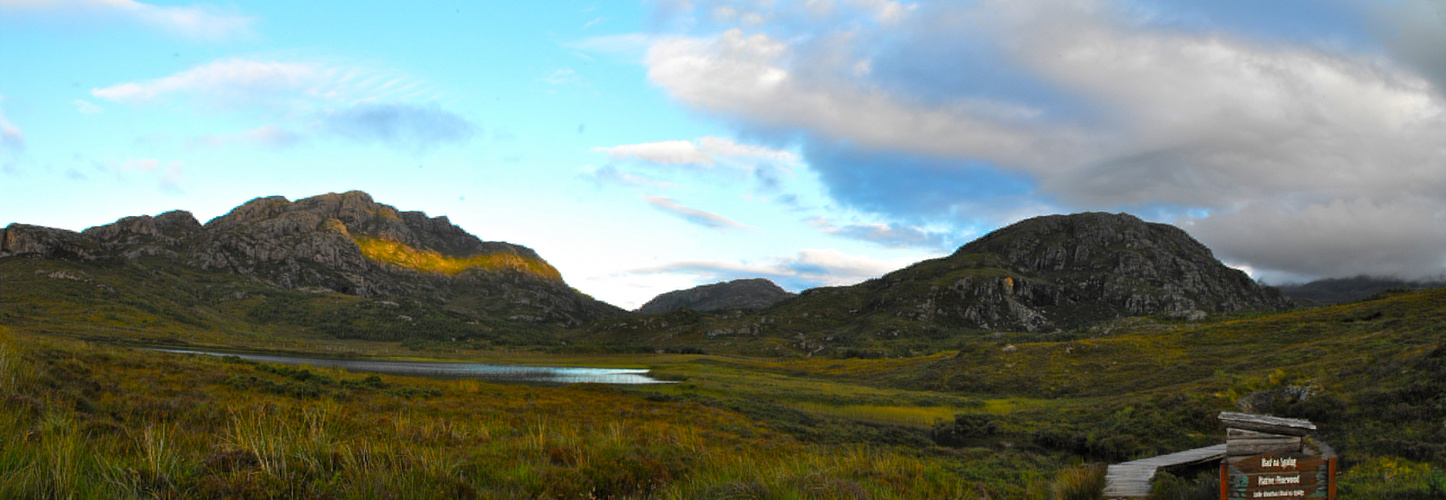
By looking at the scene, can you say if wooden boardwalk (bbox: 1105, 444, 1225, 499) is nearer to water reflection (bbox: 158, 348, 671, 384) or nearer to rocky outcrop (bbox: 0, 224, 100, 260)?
water reflection (bbox: 158, 348, 671, 384)

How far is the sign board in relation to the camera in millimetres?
7520

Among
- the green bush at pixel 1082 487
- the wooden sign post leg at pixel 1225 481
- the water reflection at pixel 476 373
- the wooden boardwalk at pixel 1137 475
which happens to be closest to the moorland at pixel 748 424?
the green bush at pixel 1082 487

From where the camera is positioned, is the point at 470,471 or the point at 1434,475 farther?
the point at 1434,475

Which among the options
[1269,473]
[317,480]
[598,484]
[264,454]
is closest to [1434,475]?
[1269,473]

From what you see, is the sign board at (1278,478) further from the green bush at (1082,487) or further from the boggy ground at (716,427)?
the green bush at (1082,487)

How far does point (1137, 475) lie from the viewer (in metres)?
12.6

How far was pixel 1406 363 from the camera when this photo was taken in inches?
829

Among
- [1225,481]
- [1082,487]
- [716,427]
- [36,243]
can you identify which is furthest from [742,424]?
[36,243]

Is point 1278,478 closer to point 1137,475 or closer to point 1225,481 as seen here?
point 1225,481

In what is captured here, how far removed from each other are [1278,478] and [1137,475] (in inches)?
219

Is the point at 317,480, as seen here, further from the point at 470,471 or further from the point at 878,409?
the point at 878,409

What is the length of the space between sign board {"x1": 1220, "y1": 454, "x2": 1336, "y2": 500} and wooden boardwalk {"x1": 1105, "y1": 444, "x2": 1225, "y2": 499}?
12.6ft

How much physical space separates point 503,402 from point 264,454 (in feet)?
96.5

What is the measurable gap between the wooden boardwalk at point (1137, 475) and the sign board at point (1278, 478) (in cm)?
384
